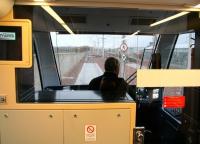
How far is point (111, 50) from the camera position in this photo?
1996 millimetres

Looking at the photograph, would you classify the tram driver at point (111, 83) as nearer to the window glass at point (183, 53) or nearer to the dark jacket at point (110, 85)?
the dark jacket at point (110, 85)

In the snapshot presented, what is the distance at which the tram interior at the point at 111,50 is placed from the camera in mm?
1974

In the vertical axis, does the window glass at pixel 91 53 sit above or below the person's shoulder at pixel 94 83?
above

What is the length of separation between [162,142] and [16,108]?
151 cm

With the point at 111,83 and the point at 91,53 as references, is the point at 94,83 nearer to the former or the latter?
the point at 111,83

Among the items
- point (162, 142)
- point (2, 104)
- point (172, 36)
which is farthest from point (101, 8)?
point (162, 142)

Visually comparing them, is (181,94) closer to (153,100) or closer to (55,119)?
(153,100)

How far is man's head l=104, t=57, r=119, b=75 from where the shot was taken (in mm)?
2025

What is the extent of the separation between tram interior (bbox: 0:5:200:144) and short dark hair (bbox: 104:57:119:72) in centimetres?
4

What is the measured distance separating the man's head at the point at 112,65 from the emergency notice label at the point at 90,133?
56cm
